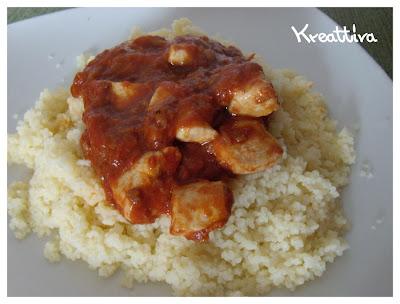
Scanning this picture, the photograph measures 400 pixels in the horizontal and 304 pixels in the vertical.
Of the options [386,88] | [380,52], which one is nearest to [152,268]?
[386,88]

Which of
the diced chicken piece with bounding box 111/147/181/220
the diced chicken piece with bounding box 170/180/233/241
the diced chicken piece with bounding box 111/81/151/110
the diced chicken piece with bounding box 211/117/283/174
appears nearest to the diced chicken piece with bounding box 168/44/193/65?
the diced chicken piece with bounding box 111/81/151/110

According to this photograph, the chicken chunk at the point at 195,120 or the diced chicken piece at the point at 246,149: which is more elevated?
the chicken chunk at the point at 195,120

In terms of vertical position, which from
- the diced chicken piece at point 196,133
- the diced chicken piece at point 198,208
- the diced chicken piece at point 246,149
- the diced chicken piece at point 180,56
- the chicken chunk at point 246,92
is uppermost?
the diced chicken piece at point 180,56

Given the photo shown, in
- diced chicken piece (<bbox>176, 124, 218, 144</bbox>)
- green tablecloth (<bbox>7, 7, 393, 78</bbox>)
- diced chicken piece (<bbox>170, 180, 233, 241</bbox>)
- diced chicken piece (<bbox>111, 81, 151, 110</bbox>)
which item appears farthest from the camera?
green tablecloth (<bbox>7, 7, 393, 78</bbox>)

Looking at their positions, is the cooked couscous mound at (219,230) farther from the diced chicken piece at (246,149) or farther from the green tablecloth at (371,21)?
the green tablecloth at (371,21)

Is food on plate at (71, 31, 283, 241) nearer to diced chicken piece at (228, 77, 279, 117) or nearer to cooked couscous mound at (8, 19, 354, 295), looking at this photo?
diced chicken piece at (228, 77, 279, 117)

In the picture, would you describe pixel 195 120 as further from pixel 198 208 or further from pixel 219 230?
pixel 219 230

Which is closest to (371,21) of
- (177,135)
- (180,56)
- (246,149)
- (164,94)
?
(180,56)

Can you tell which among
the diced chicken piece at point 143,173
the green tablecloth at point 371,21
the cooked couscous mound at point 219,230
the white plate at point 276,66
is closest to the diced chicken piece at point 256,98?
the cooked couscous mound at point 219,230
